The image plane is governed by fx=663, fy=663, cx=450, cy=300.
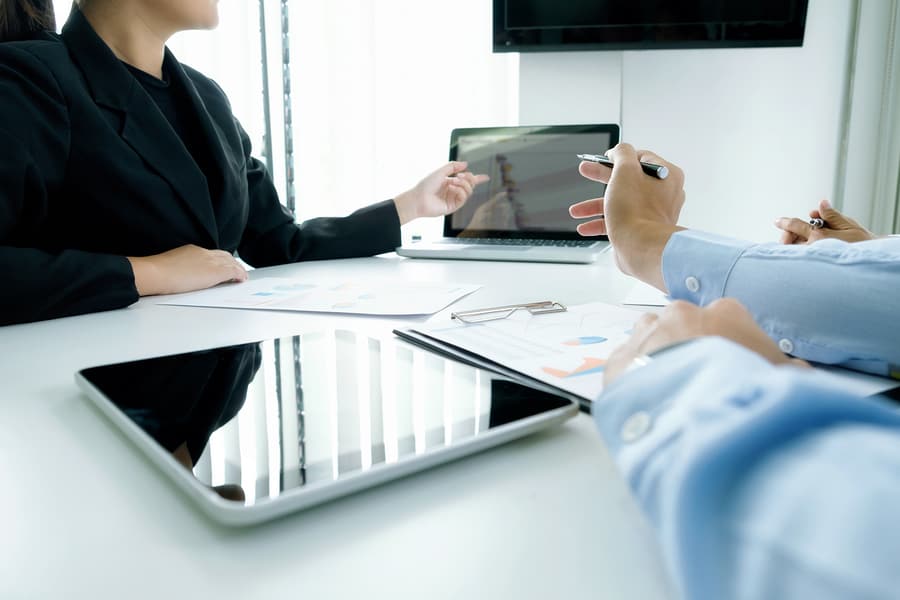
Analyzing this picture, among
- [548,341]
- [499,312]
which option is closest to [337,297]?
[499,312]

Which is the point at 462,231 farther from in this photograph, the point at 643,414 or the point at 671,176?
the point at 643,414

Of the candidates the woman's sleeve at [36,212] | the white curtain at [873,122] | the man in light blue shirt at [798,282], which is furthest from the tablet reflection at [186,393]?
the white curtain at [873,122]

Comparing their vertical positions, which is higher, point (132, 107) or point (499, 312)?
point (132, 107)

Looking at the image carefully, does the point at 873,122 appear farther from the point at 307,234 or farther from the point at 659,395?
the point at 659,395

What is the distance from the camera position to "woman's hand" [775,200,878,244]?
93 cm

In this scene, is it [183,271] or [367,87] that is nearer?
[183,271]

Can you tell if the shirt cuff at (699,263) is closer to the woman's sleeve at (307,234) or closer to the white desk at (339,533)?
the white desk at (339,533)

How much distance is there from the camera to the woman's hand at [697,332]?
0.35m

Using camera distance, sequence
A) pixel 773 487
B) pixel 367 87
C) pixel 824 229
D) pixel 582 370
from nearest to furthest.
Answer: pixel 773 487 < pixel 582 370 < pixel 824 229 < pixel 367 87

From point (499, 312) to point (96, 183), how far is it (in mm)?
602

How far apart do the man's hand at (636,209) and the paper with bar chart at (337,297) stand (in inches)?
7.4

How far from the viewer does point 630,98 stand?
1.89 metres

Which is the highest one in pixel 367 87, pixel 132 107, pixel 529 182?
pixel 367 87

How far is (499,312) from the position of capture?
645mm
